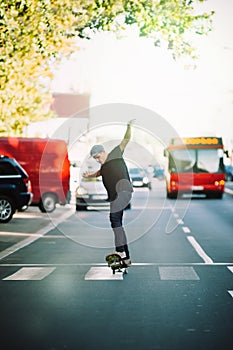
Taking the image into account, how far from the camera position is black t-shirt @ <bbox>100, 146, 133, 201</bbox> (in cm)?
1216

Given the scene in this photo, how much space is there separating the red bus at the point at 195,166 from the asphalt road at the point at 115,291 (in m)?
20.8

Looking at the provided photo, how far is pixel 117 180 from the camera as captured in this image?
40.1 ft

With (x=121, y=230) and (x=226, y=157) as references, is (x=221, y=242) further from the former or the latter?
(x=226, y=157)

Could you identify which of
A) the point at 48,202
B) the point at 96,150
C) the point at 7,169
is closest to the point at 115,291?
the point at 96,150

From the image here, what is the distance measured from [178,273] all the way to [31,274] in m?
2.15

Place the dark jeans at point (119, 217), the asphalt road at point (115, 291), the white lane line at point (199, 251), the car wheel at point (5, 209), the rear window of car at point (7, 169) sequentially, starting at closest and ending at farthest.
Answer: the asphalt road at point (115, 291) < the dark jeans at point (119, 217) < the white lane line at point (199, 251) < the car wheel at point (5, 209) < the rear window of car at point (7, 169)

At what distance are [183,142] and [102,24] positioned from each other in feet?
61.3

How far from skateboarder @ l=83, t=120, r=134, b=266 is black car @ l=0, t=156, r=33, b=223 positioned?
11405 millimetres

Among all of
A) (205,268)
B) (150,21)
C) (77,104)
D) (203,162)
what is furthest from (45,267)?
(77,104)

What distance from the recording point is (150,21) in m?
24.6

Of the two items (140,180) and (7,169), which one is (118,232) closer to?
(7,169)

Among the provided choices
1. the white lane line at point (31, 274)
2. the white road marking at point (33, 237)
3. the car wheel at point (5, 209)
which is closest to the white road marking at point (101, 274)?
the white lane line at point (31, 274)

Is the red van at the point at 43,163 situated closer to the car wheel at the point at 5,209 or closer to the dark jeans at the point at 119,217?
the car wheel at the point at 5,209

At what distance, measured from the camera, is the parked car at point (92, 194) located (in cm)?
2891
